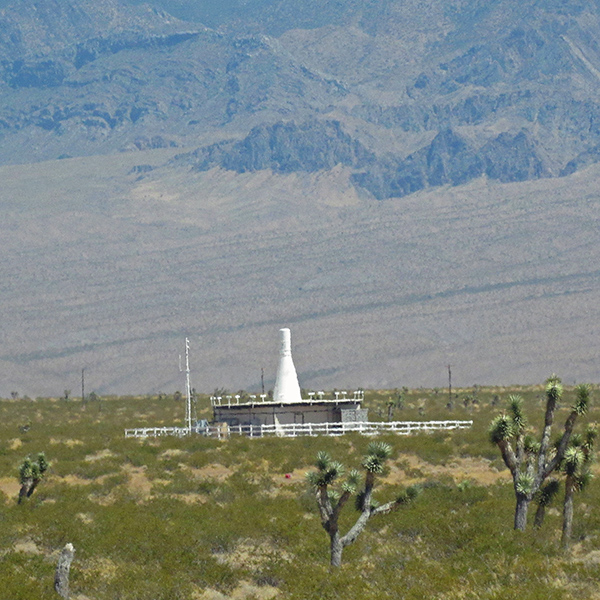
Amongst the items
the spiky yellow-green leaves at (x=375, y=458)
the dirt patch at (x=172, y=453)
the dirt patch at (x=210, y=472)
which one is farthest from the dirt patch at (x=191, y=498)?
the spiky yellow-green leaves at (x=375, y=458)

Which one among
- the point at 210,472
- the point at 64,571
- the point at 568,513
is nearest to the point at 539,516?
the point at 568,513

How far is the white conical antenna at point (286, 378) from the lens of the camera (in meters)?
69.2

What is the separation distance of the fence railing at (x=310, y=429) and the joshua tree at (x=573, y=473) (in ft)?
73.8

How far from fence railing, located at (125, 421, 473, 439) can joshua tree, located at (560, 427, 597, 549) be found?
886 inches

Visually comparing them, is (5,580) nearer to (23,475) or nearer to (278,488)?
(23,475)

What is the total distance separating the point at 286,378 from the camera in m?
69.5

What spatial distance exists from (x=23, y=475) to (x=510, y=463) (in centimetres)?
1683

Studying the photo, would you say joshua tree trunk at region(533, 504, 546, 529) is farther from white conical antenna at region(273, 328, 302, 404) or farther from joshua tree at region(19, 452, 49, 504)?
white conical antenna at region(273, 328, 302, 404)

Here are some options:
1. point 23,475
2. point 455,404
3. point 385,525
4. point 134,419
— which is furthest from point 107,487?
point 455,404

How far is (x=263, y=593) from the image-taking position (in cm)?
4031

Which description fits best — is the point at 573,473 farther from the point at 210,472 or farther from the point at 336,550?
the point at 210,472

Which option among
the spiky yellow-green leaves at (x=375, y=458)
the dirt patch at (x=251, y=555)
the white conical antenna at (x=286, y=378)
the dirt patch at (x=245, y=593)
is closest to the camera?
the dirt patch at (x=245, y=593)

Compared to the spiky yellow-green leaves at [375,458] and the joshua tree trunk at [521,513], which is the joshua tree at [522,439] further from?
the spiky yellow-green leaves at [375,458]

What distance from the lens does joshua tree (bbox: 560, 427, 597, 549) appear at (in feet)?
138
